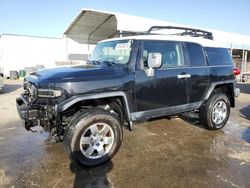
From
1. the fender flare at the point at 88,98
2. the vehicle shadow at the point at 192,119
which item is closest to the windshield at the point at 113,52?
the fender flare at the point at 88,98

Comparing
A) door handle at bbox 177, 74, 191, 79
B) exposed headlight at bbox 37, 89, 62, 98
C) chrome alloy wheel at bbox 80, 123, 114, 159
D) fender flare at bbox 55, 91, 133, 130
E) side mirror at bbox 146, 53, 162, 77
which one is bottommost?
chrome alloy wheel at bbox 80, 123, 114, 159

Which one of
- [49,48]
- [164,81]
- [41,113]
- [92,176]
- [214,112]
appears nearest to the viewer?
[92,176]

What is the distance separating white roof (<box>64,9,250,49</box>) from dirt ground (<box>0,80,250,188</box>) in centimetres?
588

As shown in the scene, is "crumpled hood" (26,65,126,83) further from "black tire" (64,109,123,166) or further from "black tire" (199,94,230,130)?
"black tire" (199,94,230,130)

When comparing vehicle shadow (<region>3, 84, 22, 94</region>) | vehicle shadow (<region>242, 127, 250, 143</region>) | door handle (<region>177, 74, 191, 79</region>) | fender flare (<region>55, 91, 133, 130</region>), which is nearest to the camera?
fender flare (<region>55, 91, 133, 130</region>)

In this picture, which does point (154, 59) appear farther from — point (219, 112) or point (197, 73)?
point (219, 112)

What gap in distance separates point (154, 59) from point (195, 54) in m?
1.54

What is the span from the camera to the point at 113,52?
15.7 feet

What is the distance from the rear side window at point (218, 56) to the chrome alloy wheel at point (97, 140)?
2989mm

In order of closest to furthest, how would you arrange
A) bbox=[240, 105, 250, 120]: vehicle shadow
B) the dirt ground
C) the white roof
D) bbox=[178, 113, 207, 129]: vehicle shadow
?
the dirt ground → bbox=[178, 113, 207, 129]: vehicle shadow → bbox=[240, 105, 250, 120]: vehicle shadow → the white roof

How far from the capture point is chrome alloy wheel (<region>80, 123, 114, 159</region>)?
3884 millimetres

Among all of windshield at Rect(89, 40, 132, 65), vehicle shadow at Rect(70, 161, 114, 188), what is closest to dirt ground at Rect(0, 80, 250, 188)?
vehicle shadow at Rect(70, 161, 114, 188)

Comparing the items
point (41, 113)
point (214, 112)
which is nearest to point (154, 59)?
point (41, 113)

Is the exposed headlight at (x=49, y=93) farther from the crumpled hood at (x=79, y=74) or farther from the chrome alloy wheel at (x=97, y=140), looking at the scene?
the chrome alloy wheel at (x=97, y=140)
